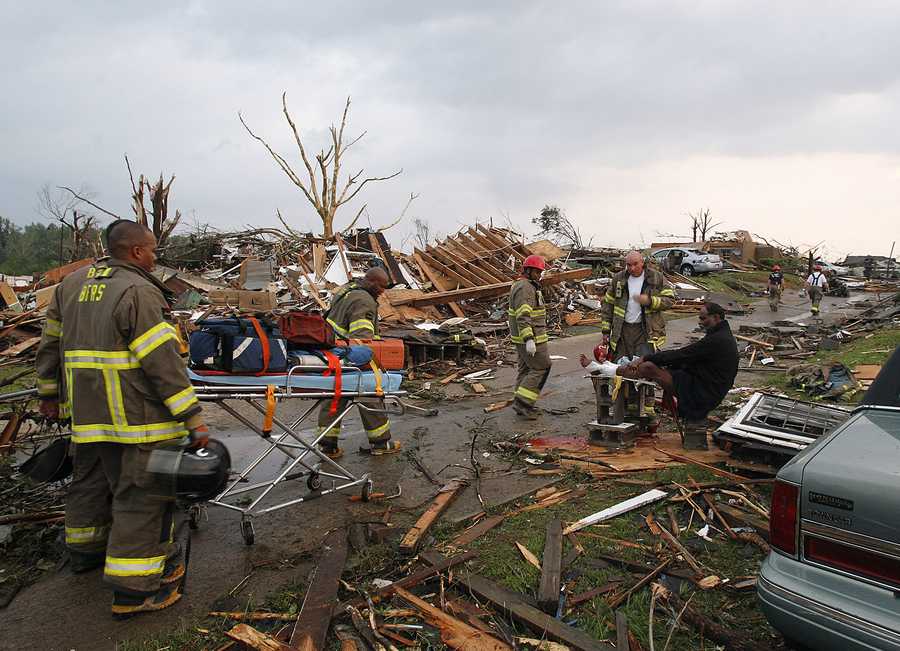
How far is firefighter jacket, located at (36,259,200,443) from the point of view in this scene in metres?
3.06

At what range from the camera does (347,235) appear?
22.2 m

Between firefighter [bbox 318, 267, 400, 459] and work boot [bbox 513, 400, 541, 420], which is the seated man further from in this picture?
firefighter [bbox 318, 267, 400, 459]

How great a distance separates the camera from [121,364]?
3078 millimetres

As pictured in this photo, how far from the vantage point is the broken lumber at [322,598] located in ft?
9.29

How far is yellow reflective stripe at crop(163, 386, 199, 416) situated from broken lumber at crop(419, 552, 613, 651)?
1.83 m

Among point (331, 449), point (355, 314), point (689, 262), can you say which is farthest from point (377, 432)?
point (689, 262)

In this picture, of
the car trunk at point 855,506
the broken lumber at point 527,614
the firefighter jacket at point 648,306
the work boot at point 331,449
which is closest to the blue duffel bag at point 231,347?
the work boot at point 331,449

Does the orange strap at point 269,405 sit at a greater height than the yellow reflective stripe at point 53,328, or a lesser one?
lesser

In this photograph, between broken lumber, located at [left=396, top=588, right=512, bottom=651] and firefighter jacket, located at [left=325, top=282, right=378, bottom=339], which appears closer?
broken lumber, located at [left=396, top=588, right=512, bottom=651]

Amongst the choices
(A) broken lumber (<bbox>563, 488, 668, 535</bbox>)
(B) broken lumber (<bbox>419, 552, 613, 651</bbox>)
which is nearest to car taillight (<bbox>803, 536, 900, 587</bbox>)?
(B) broken lumber (<bbox>419, 552, 613, 651</bbox>)

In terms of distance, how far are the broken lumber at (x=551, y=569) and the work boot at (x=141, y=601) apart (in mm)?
2088

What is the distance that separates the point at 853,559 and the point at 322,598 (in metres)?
2.50

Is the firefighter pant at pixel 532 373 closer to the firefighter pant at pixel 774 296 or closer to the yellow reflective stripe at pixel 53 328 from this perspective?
the yellow reflective stripe at pixel 53 328

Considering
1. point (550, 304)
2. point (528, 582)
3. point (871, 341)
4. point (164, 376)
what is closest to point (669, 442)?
point (528, 582)
